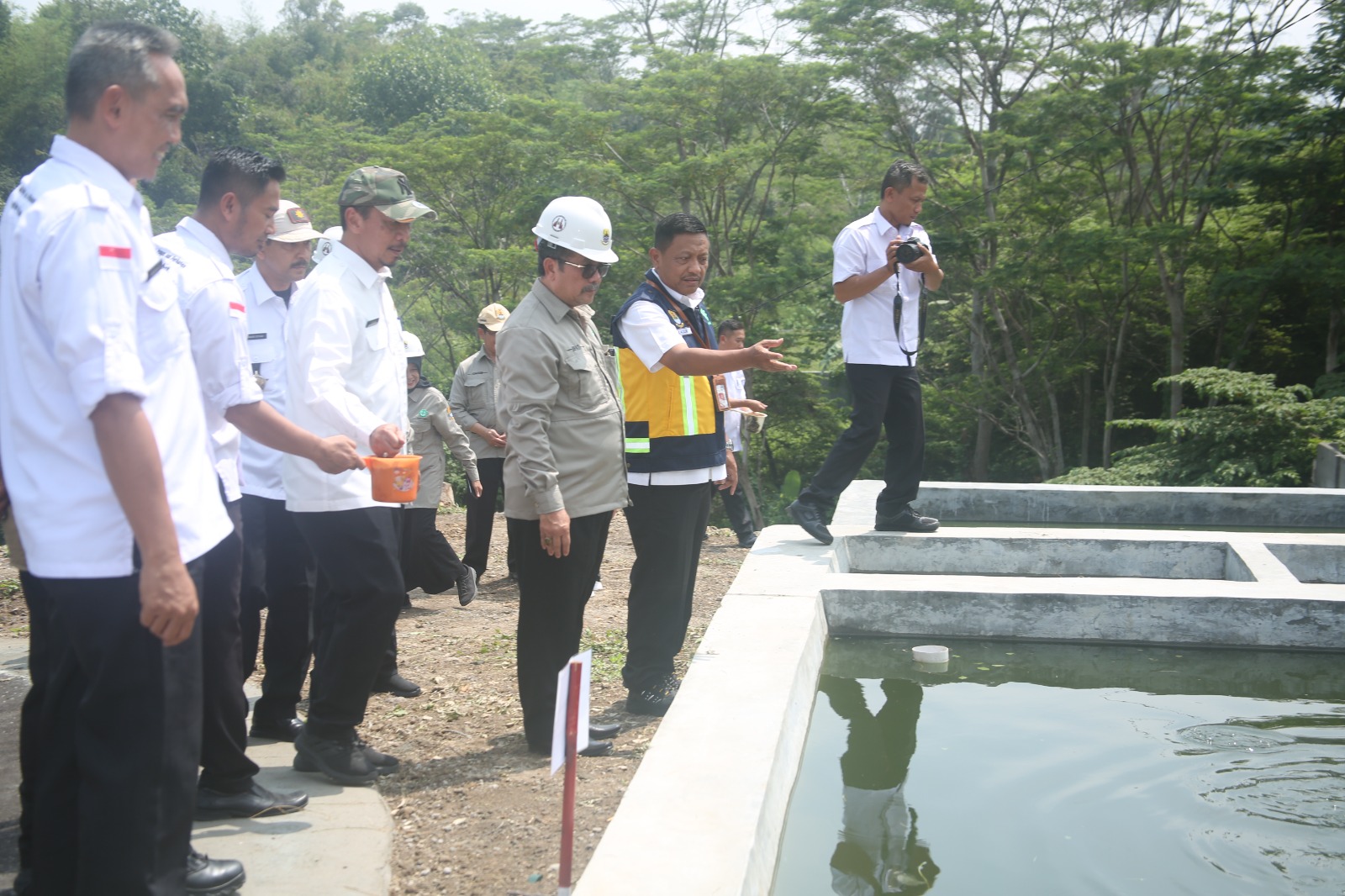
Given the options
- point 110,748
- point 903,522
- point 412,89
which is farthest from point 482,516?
point 412,89

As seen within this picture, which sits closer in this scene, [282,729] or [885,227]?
[282,729]

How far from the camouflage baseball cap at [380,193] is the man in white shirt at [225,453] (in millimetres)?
440

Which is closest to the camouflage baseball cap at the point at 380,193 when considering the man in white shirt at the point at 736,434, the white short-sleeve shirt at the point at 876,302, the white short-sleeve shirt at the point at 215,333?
the white short-sleeve shirt at the point at 215,333

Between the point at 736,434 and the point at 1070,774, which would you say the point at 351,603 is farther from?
the point at 736,434

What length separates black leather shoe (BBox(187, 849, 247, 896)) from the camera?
2666mm

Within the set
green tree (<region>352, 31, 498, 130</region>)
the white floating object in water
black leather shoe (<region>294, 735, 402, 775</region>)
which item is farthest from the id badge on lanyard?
green tree (<region>352, 31, 498, 130</region>)

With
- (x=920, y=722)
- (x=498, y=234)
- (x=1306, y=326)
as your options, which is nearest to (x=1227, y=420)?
(x=1306, y=326)

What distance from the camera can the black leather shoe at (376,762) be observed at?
3.62 metres

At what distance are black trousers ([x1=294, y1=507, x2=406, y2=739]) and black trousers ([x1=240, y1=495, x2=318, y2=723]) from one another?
0.56 m

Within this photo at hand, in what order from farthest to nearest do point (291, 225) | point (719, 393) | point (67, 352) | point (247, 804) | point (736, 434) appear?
point (736, 434)
point (719, 393)
point (291, 225)
point (247, 804)
point (67, 352)

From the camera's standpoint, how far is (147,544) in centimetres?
205

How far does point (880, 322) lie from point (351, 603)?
10.4ft

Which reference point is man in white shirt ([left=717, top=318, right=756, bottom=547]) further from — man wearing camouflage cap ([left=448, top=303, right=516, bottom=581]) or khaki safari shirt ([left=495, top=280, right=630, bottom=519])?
khaki safari shirt ([left=495, top=280, right=630, bottom=519])

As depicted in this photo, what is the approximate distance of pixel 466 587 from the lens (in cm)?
654
